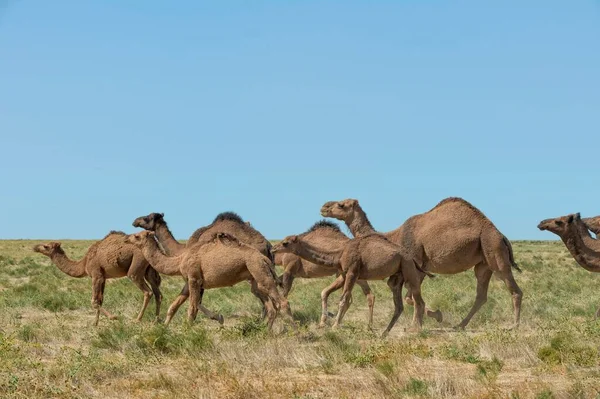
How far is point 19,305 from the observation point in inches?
779

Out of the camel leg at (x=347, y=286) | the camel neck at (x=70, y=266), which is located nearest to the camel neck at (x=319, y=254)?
the camel leg at (x=347, y=286)

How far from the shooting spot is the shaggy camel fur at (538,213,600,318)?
645 inches

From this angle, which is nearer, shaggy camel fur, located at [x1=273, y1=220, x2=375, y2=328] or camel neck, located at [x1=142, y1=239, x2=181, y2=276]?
camel neck, located at [x1=142, y1=239, x2=181, y2=276]

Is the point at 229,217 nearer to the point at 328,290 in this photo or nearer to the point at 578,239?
the point at 328,290

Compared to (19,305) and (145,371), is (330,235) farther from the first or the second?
(19,305)

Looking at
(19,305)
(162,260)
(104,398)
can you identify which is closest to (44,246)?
(19,305)

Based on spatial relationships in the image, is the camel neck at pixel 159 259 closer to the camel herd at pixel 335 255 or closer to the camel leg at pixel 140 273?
the camel herd at pixel 335 255

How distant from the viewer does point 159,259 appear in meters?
15.5

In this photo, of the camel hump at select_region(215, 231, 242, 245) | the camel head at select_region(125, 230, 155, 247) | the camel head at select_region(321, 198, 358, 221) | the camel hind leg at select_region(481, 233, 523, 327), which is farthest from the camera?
the camel head at select_region(321, 198, 358, 221)

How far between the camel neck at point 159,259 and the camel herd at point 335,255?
0.02 m

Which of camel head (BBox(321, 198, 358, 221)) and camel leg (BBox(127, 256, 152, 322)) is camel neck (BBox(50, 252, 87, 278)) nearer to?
camel leg (BBox(127, 256, 152, 322))

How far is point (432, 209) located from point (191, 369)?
26.3 feet

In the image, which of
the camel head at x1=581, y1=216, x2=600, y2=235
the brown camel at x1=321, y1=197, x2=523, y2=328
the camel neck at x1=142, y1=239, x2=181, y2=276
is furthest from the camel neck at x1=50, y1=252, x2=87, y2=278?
the camel head at x1=581, y1=216, x2=600, y2=235

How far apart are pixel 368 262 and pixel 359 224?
3.19 m
